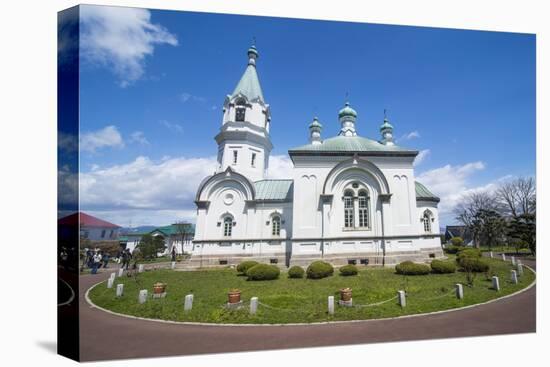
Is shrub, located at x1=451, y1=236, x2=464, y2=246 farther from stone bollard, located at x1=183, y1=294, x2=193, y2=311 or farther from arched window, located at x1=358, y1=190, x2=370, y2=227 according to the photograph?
stone bollard, located at x1=183, y1=294, x2=193, y2=311

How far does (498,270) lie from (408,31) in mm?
9891

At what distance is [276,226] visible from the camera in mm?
17109

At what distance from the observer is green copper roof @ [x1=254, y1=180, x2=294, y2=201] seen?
57.8ft

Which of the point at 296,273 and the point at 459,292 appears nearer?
the point at 459,292

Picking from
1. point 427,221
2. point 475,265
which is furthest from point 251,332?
point 427,221

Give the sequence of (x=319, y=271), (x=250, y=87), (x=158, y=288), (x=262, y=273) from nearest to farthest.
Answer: (x=158, y=288) < (x=262, y=273) < (x=319, y=271) < (x=250, y=87)

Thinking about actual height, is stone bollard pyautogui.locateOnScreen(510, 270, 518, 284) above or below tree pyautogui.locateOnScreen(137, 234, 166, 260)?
below

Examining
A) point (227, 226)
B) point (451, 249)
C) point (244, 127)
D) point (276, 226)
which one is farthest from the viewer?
point (244, 127)

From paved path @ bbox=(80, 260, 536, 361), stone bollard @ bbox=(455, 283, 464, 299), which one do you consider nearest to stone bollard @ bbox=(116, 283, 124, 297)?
paved path @ bbox=(80, 260, 536, 361)

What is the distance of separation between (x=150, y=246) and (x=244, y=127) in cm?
1033

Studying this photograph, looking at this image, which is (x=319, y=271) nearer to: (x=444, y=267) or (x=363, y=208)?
(x=444, y=267)

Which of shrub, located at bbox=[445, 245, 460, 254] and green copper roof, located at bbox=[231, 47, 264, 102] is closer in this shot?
shrub, located at bbox=[445, 245, 460, 254]

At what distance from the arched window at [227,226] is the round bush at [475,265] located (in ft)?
38.4

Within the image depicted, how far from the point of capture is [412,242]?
1508 cm
